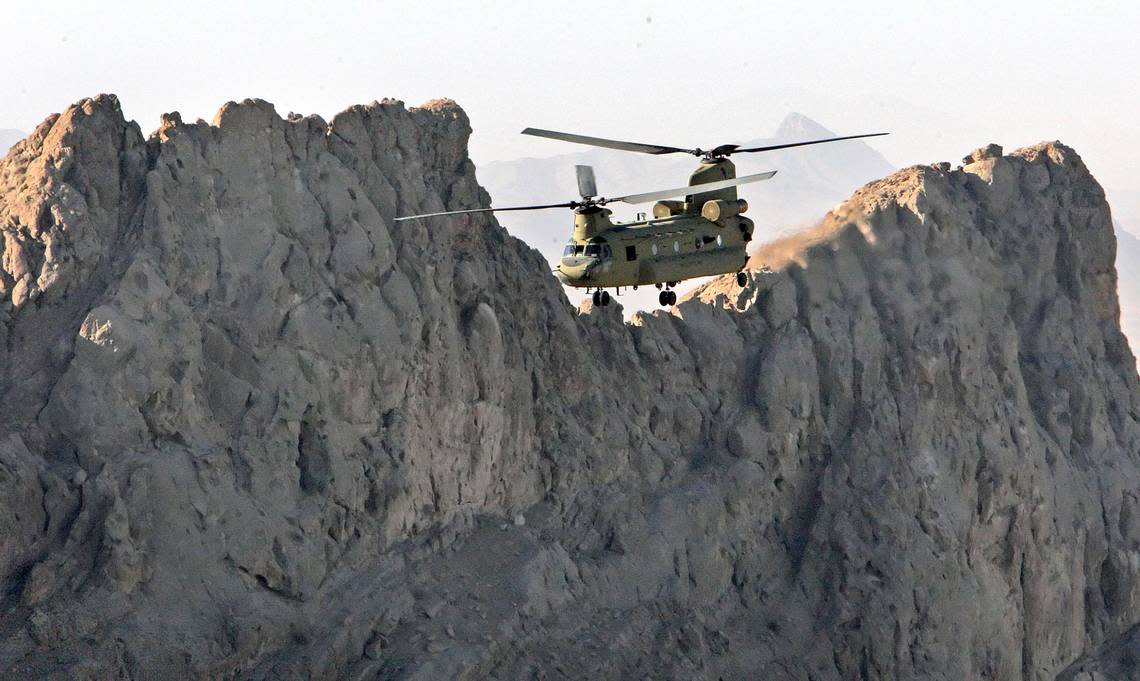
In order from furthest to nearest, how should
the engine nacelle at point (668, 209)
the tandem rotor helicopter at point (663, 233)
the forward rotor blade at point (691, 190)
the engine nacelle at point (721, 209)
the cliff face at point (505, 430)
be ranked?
1. the engine nacelle at point (668, 209)
2. the engine nacelle at point (721, 209)
3. the tandem rotor helicopter at point (663, 233)
4. the forward rotor blade at point (691, 190)
5. the cliff face at point (505, 430)

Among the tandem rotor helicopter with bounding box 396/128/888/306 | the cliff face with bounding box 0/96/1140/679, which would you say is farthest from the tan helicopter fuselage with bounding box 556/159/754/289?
the cliff face with bounding box 0/96/1140/679

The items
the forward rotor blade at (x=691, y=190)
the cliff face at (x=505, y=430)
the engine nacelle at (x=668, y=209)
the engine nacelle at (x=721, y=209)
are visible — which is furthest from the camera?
the engine nacelle at (x=668, y=209)

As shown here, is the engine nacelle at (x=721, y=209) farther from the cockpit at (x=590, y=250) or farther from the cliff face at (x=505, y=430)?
the cliff face at (x=505, y=430)

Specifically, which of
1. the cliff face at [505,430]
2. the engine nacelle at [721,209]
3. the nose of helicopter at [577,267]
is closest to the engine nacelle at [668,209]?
the engine nacelle at [721,209]

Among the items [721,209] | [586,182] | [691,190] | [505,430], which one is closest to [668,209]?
[721,209]

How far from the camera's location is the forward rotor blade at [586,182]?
186 ft

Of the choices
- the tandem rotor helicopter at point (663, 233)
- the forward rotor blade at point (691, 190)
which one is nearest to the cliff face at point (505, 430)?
the tandem rotor helicopter at point (663, 233)

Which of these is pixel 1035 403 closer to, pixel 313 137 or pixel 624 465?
pixel 624 465

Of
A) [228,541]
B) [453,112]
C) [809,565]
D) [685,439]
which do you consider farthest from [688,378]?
[228,541]

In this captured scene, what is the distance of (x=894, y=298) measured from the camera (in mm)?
70312

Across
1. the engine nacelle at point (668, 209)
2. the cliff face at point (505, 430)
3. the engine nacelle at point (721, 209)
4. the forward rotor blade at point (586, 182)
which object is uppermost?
the forward rotor blade at point (586, 182)

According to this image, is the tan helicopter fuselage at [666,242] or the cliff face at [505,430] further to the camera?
the tan helicopter fuselage at [666,242]

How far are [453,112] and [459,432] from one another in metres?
9.83

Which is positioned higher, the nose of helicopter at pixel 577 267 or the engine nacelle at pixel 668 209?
the engine nacelle at pixel 668 209
